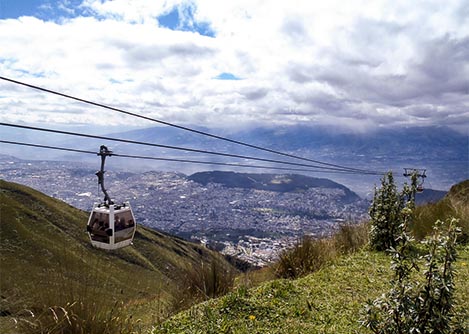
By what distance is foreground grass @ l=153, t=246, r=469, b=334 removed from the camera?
4.41 metres

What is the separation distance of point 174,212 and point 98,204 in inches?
5575

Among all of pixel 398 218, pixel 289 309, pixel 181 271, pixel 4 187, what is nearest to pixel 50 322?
pixel 181 271

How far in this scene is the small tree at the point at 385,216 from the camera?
8133 millimetres

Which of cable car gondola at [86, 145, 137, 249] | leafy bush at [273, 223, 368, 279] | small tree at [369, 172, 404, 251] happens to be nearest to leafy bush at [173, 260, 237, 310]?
→ cable car gondola at [86, 145, 137, 249]

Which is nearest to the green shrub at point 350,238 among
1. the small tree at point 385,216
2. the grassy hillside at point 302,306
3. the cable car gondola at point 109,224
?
the small tree at point 385,216

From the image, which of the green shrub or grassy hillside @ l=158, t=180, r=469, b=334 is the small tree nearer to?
the green shrub

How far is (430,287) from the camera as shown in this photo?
2879 millimetres

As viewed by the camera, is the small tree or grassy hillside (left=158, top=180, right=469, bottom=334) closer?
grassy hillside (left=158, top=180, right=469, bottom=334)

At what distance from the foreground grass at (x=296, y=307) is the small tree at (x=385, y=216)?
176cm

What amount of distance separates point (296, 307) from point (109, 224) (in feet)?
9.25

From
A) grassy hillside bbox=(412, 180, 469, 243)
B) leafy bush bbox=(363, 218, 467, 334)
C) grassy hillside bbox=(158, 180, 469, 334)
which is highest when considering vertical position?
leafy bush bbox=(363, 218, 467, 334)

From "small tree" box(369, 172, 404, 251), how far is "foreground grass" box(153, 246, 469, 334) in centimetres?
176

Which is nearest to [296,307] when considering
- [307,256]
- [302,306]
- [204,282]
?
[302,306]

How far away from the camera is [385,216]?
8.25 meters
